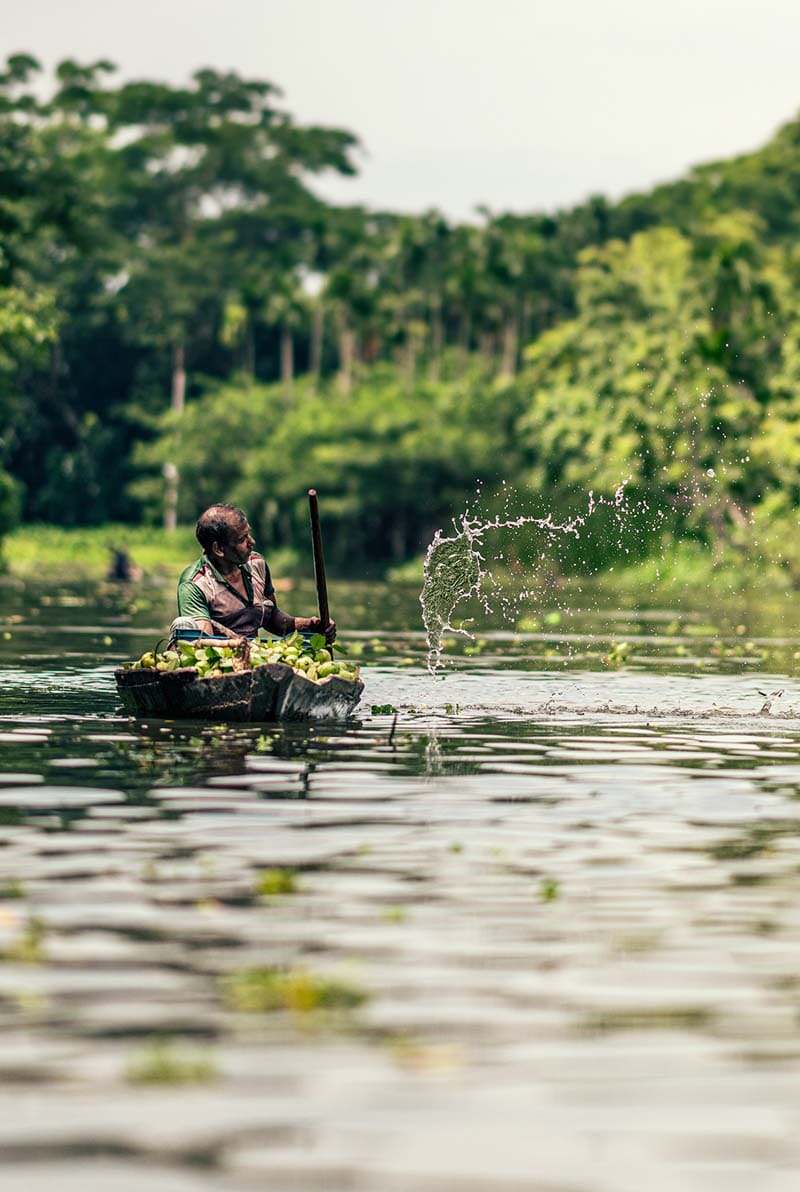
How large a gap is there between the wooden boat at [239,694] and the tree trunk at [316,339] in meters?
76.5

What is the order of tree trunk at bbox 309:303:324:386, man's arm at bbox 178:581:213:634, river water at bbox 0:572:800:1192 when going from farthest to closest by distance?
tree trunk at bbox 309:303:324:386 → man's arm at bbox 178:581:213:634 → river water at bbox 0:572:800:1192

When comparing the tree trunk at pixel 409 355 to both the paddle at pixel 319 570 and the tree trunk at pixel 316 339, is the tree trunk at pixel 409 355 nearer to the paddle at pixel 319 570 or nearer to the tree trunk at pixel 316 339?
the tree trunk at pixel 316 339

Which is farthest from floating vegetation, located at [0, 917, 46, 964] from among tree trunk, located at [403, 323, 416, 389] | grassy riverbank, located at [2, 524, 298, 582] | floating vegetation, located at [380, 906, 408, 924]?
tree trunk, located at [403, 323, 416, 389]

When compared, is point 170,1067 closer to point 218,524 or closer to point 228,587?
point 218,524

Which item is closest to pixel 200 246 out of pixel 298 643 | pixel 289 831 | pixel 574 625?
pixel 574 625

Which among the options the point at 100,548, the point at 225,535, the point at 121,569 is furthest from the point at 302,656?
the point at 100,548

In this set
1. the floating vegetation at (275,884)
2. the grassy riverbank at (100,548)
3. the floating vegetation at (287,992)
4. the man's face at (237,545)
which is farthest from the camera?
the grassy riverbank at (100,548)

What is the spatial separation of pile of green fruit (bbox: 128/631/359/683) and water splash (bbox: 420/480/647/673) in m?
4.54

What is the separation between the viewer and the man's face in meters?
19.7

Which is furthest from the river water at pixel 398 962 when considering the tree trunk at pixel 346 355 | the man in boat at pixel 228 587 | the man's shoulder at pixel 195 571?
the tree trunk at pixel 346 355

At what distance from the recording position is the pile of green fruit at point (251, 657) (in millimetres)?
19078

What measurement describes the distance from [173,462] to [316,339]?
9.78m

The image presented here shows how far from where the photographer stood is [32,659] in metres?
27.8

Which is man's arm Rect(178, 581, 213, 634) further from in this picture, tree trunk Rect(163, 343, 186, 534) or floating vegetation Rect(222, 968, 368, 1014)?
tree trunk Rect(163, 343, 186, 534)
